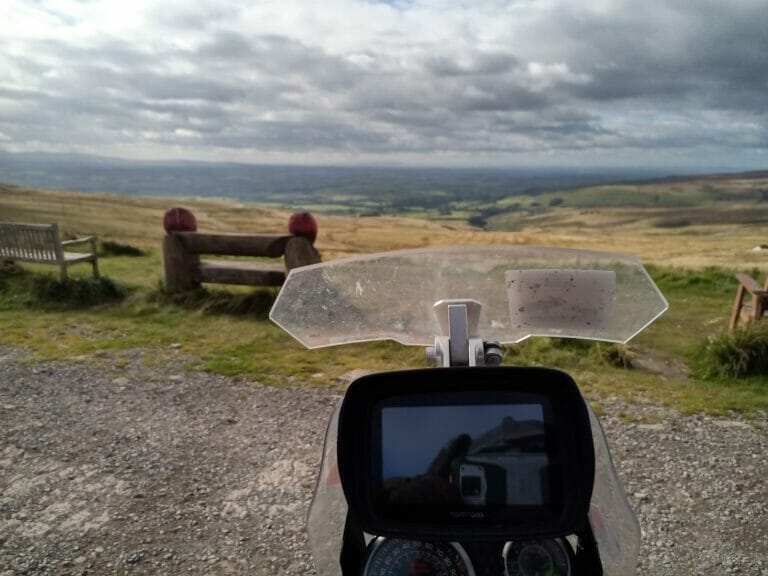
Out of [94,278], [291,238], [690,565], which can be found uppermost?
[291,238]

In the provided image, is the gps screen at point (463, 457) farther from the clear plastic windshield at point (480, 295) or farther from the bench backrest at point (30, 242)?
the bench backrest at point (30, 242)

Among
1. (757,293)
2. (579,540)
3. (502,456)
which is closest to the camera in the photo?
(502,456)

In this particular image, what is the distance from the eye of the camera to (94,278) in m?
9.52

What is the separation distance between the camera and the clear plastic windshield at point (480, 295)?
6.15ft

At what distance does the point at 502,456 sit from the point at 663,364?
244 inches

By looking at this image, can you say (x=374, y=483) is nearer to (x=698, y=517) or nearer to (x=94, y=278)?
(x=698, y=517)

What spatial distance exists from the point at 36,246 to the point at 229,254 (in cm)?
335

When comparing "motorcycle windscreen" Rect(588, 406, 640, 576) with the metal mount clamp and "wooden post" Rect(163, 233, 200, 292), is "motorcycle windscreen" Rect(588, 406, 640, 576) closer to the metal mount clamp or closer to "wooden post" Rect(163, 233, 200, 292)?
the metal mount clamp

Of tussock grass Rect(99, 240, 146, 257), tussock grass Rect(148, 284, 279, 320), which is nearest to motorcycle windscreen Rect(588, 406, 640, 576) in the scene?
tussock grass Rect(148, 284, 279, 320)

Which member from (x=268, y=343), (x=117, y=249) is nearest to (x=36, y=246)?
(x=268, y=343)

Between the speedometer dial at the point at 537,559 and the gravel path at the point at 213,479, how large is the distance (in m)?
2.30

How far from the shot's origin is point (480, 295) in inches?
78.1

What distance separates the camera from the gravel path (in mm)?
3443

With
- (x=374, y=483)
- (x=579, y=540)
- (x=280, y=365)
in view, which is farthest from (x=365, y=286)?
(x=280, y=365)
